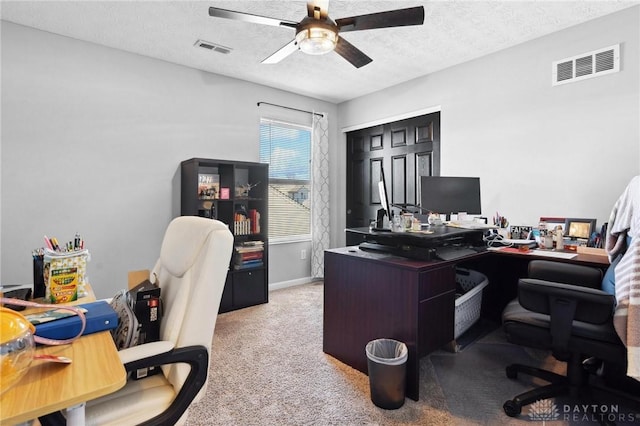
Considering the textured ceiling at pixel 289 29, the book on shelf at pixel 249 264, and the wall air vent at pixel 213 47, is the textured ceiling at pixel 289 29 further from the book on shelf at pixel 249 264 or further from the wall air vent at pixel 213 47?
the book on shelf at pixel 249 264

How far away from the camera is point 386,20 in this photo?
1.84 meters

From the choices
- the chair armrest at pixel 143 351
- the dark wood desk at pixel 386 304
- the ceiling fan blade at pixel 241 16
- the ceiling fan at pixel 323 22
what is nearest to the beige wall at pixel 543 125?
the dark wood desk at pixel 386 304

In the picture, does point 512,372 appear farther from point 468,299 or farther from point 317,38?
point 317,38

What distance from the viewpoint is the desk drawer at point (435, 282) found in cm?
184

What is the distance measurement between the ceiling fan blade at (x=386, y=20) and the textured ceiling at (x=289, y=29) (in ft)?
2.02

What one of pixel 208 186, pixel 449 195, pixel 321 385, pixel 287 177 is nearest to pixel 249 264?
pixel 208 186

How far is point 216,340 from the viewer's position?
2703mm

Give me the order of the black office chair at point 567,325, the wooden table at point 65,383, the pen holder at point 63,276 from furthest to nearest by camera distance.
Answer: the black office chair at point 567,325 → the pen holder at point 63,276 → the wooden table at point 65,383

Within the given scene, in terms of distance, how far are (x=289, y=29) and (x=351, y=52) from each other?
0.86 m

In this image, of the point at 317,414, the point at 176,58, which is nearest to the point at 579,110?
the point at 317,414

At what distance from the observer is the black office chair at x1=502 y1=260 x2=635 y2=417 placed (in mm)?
1431

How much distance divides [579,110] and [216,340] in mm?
3614

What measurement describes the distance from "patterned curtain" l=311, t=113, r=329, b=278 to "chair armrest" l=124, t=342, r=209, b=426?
11.5ft

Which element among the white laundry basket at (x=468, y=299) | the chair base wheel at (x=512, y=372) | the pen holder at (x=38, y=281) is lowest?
the chair base wheel at (x=512, y=372)
